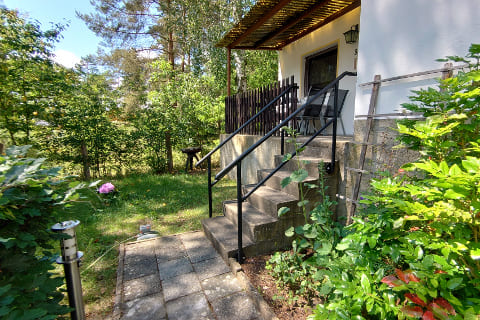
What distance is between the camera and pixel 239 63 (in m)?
8.45

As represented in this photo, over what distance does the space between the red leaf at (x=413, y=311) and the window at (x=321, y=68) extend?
5137mm

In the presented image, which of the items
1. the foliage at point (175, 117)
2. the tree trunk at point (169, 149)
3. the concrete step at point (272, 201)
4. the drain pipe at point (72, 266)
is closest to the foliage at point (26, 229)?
the drain pipe at point (72, 266)

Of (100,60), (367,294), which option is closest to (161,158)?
(367,294)

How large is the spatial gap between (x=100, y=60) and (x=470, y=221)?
1558 cm

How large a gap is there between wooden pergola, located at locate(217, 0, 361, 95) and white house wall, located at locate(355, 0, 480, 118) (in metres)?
1.99

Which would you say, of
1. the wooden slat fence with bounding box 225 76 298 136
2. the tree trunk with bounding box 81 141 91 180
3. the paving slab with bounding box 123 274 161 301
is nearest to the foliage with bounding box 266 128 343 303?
the paving slab with bounding box 123 274 161 301

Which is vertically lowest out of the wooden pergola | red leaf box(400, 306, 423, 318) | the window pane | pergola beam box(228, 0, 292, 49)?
red leaf box(400, 306, 423, 318)

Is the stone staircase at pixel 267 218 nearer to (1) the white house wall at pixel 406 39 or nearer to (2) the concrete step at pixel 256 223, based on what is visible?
(2) the concrete step at pixel 256 223

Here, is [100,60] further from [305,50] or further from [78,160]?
[305,50]

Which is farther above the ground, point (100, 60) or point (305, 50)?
point (100, 60)

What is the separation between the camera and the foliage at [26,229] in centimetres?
94

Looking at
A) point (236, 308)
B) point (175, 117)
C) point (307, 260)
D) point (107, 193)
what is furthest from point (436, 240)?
point (175, 117)

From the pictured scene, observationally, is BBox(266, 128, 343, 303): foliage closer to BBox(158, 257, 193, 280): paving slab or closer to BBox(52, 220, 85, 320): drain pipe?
BBox(158, 257, 193, 280): paving slab

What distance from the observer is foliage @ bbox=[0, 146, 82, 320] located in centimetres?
94
